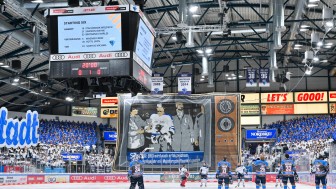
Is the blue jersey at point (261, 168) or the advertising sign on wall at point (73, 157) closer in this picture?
the blue jersey at point (261, 168)

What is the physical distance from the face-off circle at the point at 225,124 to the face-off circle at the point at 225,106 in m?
0.62

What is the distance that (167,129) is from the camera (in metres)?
40.3

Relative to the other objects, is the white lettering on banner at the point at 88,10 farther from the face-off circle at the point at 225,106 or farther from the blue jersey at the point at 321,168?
the face-off circle at the point at 225,106

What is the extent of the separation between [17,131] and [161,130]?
13953 millimetres

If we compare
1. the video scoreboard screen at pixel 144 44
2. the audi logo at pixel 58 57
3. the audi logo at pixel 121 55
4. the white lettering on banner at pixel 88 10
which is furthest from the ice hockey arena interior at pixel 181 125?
the audi logo at pixel 121 55

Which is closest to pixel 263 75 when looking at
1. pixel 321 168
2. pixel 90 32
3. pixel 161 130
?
pixel 161 130

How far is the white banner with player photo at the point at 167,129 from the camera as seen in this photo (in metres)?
39.1

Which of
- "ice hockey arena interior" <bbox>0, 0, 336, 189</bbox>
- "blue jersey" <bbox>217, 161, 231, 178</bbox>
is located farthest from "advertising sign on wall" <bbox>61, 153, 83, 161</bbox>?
"blue jersey" <bbox>217, 161, 231, 178</bbox>

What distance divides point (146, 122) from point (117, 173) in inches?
199

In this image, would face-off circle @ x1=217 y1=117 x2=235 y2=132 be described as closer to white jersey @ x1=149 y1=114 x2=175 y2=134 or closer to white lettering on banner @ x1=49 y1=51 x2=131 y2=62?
white jersey @ x1=149 y1=114 x2=175 y2=134

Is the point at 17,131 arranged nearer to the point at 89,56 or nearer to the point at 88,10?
the point at 89,56

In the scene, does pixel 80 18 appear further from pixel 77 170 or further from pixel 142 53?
pixel 77 170

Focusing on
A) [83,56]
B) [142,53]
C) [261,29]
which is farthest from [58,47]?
[261,29]

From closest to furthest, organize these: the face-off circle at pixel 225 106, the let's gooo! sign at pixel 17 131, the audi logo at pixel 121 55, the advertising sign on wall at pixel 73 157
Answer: the audi logo at pixel 121 55, the let's gooo! sign at pixel 17 131, the face-off circle at pixel 225 106, the advertising sign on wall at pixel 73 157
